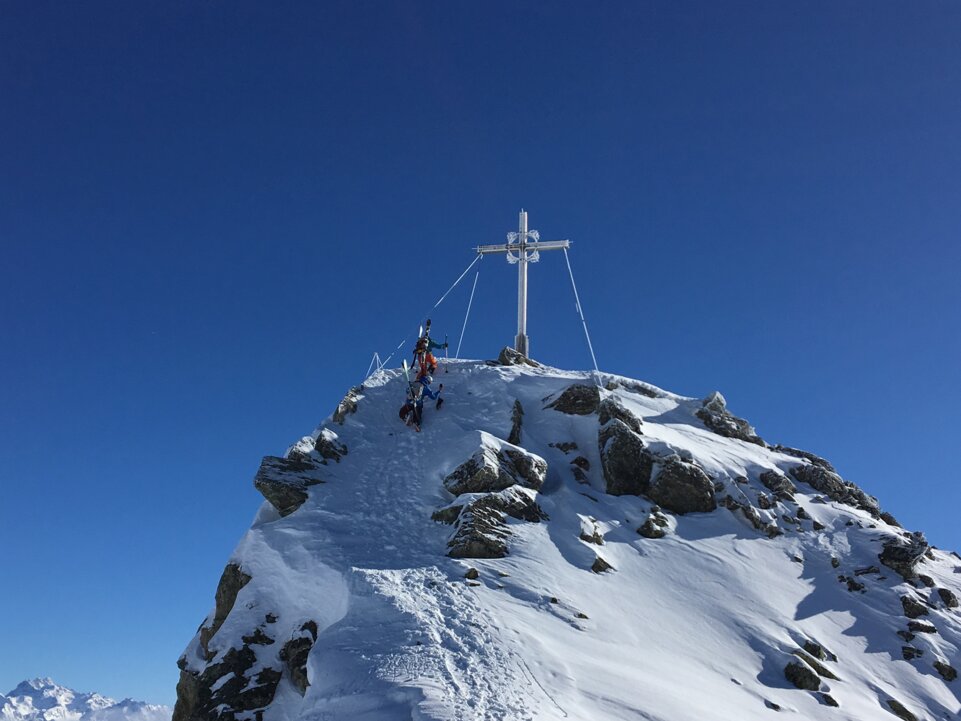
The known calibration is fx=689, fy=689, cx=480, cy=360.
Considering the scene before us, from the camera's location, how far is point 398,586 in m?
16.0

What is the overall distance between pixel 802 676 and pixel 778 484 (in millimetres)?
10459

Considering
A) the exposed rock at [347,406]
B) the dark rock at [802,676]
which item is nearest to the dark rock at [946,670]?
the dark rock at [802,676]

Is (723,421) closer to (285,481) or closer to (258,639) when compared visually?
(285,481)

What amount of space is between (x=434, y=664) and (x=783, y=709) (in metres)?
7.95

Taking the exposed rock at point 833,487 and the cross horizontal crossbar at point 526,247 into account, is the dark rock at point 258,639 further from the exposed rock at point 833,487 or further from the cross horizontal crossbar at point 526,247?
the cross horizontal crossbar at point 526,247

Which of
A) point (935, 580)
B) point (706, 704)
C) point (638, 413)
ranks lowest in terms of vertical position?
point (706, 704)

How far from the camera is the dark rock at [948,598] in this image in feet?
72.0

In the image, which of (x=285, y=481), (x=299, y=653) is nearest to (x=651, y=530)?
(x=299, y=653)

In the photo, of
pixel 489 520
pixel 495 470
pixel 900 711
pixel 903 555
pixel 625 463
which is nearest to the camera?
pixel 900 711

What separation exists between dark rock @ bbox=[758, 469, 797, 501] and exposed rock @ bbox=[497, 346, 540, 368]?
43.7 ft

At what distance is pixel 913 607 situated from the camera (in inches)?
824

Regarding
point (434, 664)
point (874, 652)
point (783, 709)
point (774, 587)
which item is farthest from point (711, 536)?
point (434, 664)

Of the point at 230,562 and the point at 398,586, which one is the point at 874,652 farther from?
the point at 230,562

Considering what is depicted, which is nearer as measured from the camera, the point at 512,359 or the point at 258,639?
the point at 258,639
